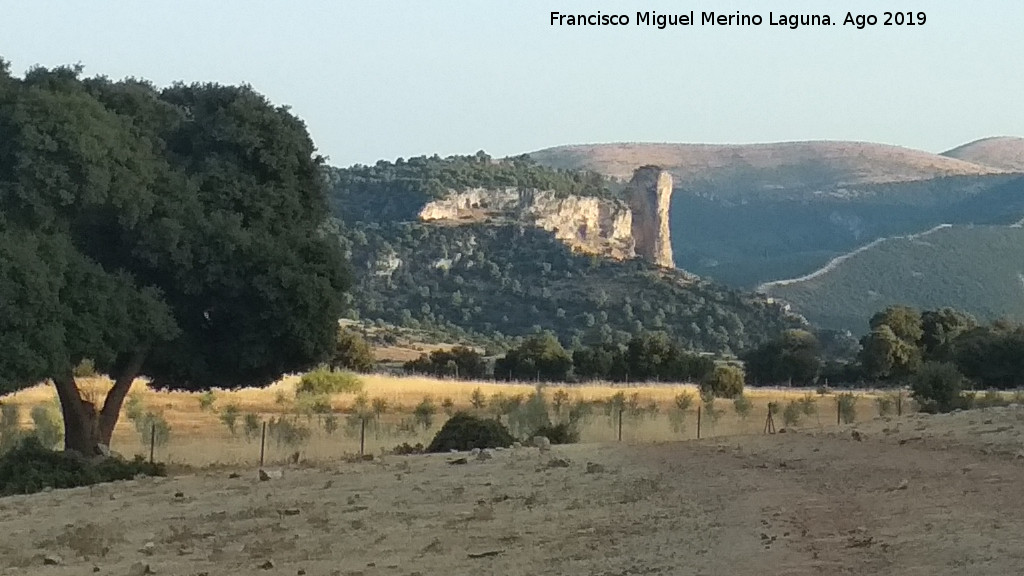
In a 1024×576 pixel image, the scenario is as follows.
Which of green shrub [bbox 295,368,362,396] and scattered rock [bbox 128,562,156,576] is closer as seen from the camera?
scattered rock [bbox 128,562,156,576]

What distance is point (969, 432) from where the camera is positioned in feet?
75.6

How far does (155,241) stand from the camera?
2284cm

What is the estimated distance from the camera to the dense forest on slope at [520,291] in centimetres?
8044

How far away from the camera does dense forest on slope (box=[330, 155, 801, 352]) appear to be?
80438mm

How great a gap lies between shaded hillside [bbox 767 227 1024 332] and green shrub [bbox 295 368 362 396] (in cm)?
4591

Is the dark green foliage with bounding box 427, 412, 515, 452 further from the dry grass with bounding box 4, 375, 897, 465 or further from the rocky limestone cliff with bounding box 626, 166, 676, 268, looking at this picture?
the rocky limestone cliff with bounding box 626, 166, 676, 268

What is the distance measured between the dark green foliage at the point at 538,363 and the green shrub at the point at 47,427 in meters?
26.7

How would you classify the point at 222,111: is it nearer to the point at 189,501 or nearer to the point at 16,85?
the point at 16,85

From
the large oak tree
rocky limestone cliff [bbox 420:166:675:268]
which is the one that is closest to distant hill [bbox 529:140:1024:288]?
rocky limestone cliff [bbox 420:166:675:268]

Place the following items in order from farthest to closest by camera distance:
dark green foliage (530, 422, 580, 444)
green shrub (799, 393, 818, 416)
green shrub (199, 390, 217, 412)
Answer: green shrub (199, 390, 217, 412) → green shrub (799, 393, 818, 416) → dark green foliage (530, 422, 580, 444)

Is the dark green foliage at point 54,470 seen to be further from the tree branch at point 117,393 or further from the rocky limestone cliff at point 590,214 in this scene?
the rocky limestone cliff at point 590,214

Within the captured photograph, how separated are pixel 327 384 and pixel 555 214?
61.1 meters

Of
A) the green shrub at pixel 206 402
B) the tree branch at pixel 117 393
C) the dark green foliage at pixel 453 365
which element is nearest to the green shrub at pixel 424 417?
the green shrub at pixel 206 402

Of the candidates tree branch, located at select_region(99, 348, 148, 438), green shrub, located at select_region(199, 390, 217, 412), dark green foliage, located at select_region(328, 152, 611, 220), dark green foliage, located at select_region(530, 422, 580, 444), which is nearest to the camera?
tree branch, located at select_region(99, 348, 148, 438)
